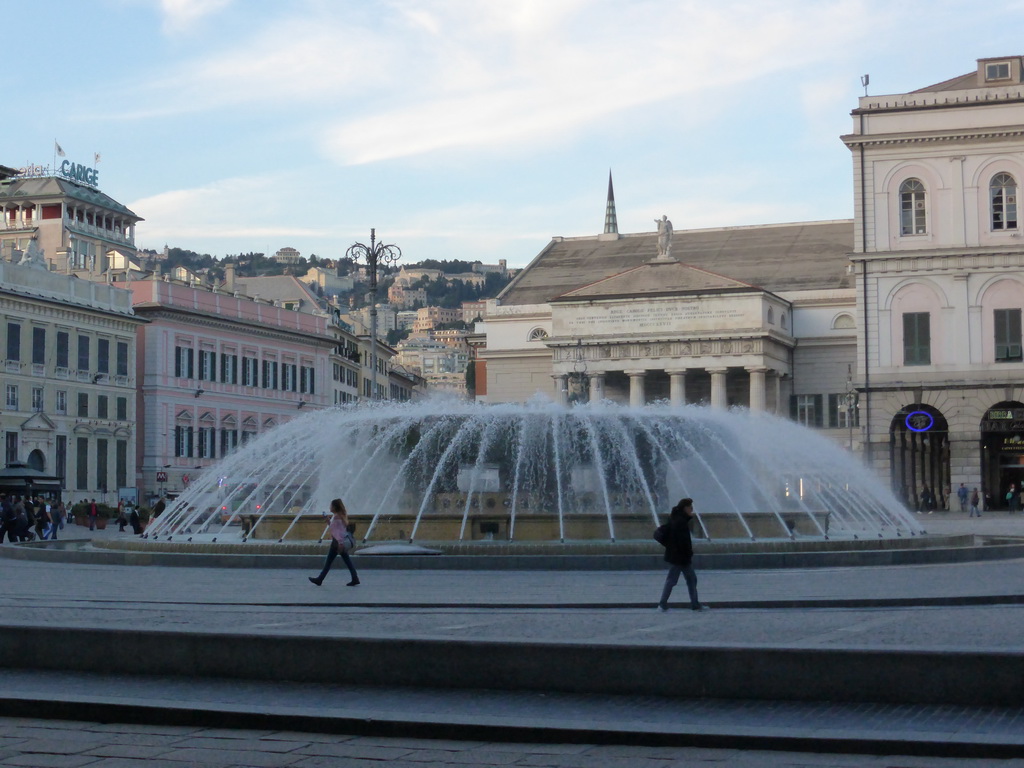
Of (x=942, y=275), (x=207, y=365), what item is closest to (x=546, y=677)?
(x=942, y=275)

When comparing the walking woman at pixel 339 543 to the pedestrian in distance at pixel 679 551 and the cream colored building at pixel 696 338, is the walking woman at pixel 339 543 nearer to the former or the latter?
the pedestrian in distance at pixel 679 551

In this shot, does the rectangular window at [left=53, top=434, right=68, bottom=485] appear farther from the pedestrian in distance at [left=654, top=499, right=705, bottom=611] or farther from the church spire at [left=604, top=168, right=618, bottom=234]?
the church spire at [left=604, top=168, right=618, bottom=234]

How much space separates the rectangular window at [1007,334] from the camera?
60.1 metres

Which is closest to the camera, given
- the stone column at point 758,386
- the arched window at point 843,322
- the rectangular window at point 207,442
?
the rectangular window at point 207,442

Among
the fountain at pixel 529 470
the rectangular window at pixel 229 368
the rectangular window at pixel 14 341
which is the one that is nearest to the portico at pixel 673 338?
the rectangular window at pixel 229 368

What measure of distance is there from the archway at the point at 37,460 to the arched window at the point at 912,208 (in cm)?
3743

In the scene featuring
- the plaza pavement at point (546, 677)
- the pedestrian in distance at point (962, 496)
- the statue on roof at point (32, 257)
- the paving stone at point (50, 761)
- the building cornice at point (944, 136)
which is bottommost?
the paving stone at point (50, 761)

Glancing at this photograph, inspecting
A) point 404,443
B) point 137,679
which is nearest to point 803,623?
point 137,679

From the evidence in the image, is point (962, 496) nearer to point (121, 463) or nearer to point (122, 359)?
point (121, 463)

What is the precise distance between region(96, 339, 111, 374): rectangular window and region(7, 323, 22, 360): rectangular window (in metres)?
6.06

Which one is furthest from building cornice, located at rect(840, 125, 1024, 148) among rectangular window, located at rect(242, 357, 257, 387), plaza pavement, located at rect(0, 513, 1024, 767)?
plaza pavement, located at rect(0, 513, 1024, 767)

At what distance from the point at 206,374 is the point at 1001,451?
135ft

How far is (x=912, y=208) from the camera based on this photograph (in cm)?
6116

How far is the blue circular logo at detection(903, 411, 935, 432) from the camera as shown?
60.4 m
